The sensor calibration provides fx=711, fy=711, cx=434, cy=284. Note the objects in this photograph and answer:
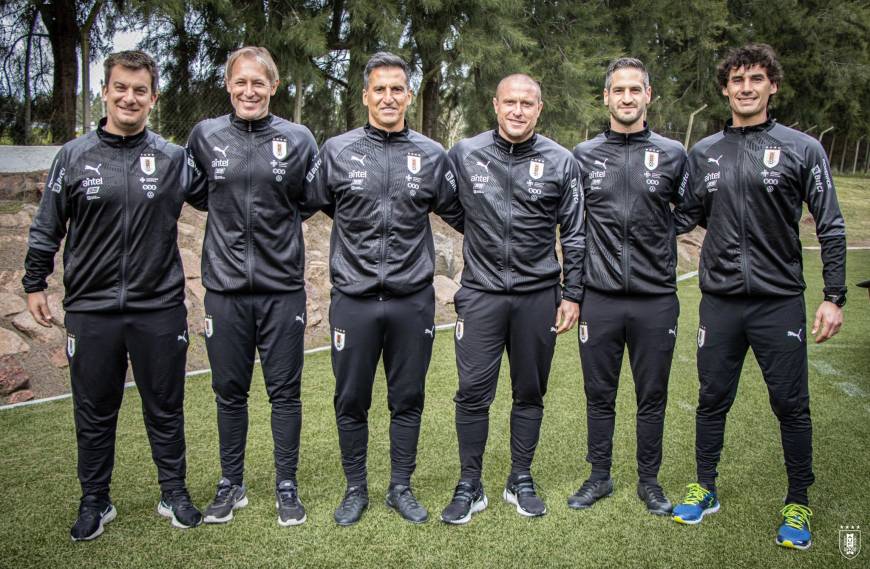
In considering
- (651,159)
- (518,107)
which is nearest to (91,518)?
(518,107)

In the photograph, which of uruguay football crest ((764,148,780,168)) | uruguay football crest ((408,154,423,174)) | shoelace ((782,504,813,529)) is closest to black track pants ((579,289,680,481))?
shoelace ((782,504,813,529))

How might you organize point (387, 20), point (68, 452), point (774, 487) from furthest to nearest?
point (387, 20)
point (68, 452)
point (774, 487)

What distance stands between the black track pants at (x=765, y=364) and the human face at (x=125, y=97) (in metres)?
2.78

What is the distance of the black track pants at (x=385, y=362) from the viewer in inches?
131

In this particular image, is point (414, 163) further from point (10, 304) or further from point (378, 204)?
point (10, 304)

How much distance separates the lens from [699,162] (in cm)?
341

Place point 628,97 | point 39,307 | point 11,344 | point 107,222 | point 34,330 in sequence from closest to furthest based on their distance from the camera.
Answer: point 107,222, point 39,307, point 628,97, point 11,344, point 34,330

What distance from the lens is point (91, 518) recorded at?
3.22 m

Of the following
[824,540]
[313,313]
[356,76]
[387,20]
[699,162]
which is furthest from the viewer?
[356,76]

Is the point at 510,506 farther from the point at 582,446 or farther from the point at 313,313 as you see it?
the point at 313,313

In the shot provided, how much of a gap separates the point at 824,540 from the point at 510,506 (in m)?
1.42

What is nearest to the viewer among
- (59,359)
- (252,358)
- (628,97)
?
(628,97)

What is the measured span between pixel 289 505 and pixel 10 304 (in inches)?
152

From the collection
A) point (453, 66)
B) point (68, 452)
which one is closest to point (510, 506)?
point (68, 452)
